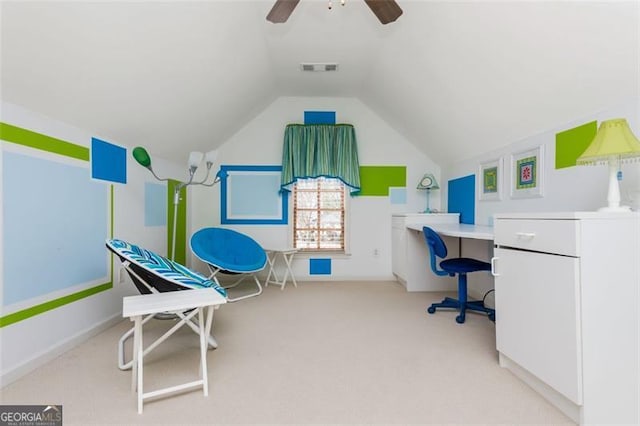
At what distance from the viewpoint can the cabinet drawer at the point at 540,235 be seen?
4.22ft

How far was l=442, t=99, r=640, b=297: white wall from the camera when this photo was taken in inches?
66.2

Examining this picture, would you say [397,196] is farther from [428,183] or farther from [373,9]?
[373,9]

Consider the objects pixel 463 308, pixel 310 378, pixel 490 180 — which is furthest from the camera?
pixel 490 180

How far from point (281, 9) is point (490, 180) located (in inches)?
96.0

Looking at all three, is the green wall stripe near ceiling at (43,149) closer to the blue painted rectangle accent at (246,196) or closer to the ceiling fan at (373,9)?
the ceiling fan at (373,9)

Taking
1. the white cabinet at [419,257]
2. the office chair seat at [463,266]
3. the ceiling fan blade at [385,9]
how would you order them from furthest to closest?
the white cabinet at [419,257], the office chair seat at [463,266], the ceiling fan blade at [385,9]

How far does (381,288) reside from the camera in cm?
368

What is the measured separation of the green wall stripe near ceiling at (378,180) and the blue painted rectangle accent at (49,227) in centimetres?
288

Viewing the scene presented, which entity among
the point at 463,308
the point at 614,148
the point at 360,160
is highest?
the point at 360,160

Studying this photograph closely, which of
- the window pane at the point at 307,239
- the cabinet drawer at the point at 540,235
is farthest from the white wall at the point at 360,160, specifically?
the cabinet drawer at the point at 540,235

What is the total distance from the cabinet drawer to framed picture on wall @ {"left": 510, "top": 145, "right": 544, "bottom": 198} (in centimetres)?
95

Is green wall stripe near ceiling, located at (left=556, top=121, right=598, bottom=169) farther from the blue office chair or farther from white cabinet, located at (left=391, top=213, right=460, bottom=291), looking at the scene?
white cabinet, located at (left=391, top=213, right=460, bottom=291)

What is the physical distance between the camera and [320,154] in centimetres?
394

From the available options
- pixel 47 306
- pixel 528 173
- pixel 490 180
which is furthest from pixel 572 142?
pixel 47 306
